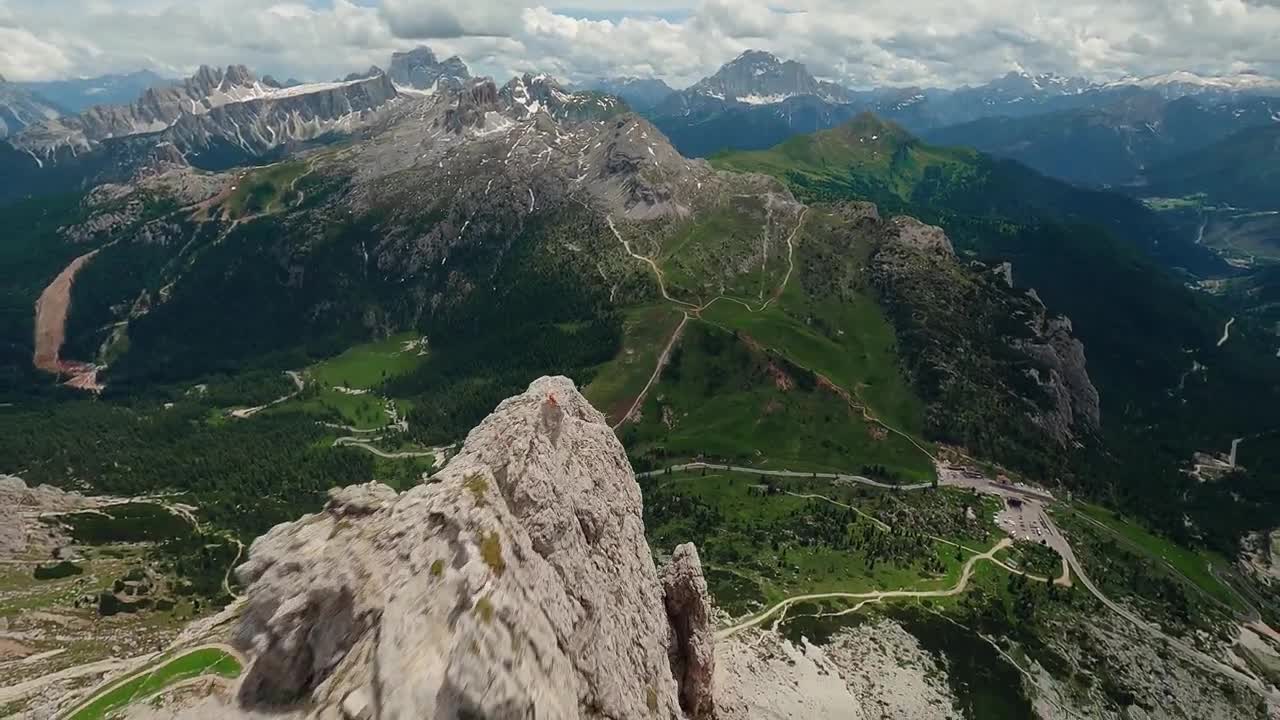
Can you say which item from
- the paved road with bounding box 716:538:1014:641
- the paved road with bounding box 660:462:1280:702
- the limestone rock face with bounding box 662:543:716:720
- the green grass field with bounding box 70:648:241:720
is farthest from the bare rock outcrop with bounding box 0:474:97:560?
the paved road with bounding box 660:462:1280:702

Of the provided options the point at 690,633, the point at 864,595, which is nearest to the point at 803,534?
the point at 864,595

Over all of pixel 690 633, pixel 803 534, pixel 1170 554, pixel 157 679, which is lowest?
pixel 1170 554

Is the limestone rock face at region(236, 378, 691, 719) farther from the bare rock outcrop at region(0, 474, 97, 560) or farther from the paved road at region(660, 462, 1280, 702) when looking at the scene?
the bare rock outcrop at region(0, 474, 97, 560)

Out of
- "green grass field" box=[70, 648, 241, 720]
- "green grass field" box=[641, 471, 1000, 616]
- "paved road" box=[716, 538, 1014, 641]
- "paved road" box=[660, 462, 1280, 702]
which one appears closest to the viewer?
"green grass field" box=[70, 648, 241, 720]

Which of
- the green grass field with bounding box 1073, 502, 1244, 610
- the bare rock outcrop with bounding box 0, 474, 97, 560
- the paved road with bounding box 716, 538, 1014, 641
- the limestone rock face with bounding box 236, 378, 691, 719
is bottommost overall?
the green grass field with bounding box 1073, 502, 1244, 610

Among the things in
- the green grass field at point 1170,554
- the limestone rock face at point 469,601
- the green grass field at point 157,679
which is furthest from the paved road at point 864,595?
the green grass field at point 157,679

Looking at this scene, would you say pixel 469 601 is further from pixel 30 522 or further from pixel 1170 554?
pixel 1170 554

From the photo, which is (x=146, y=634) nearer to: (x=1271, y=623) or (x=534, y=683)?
(x=534, y=683)
